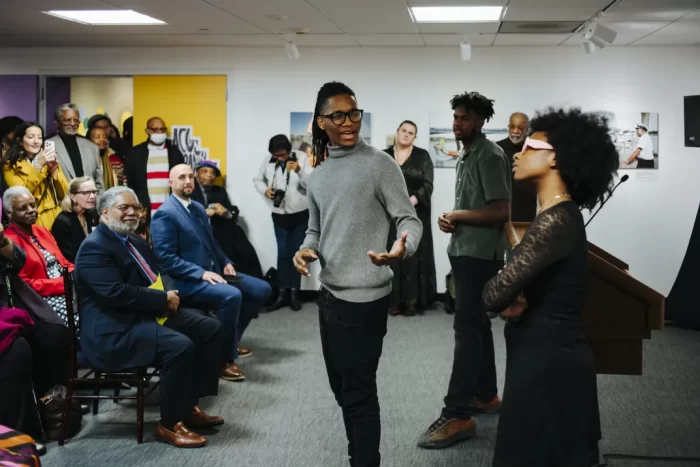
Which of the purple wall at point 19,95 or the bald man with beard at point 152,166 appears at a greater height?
the purple wall at point 19,95

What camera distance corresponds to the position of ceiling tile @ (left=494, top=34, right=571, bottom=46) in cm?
690

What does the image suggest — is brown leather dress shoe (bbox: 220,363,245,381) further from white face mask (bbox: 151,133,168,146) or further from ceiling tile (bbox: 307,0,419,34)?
white face mask (bbox: 151,133,168,146)

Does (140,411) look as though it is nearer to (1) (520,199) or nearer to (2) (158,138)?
(1) (520,199)

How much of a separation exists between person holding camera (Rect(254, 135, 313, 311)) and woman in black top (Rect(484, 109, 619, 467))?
530 centimetres

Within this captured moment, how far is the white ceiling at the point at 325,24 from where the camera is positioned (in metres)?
5.56

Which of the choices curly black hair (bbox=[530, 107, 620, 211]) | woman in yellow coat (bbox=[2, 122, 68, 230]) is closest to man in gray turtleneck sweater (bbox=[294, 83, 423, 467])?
curly black hair (bbox=[530, 107, 620, 211])

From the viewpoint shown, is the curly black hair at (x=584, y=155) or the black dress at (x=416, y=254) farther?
the black dress at (x=416, y=254)

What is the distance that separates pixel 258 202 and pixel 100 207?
4.08m

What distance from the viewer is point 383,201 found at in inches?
106

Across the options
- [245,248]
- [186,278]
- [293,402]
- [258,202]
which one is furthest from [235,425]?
Result: [258,202]

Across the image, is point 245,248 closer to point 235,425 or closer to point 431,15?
point 431,15

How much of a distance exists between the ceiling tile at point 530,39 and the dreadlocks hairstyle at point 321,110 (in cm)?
447

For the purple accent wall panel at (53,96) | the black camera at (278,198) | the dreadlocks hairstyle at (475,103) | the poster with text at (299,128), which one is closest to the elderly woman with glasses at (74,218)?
the black camera at (278,198)

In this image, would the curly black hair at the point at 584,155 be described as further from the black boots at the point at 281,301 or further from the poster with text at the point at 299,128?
the poster with text at the point at 299,128
